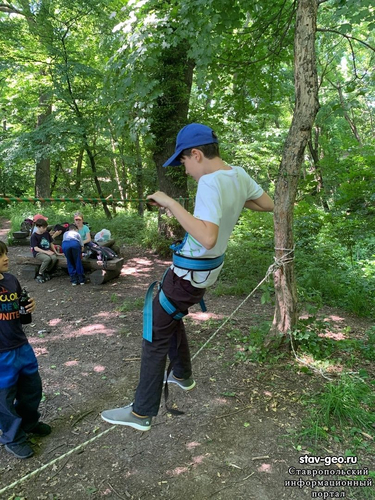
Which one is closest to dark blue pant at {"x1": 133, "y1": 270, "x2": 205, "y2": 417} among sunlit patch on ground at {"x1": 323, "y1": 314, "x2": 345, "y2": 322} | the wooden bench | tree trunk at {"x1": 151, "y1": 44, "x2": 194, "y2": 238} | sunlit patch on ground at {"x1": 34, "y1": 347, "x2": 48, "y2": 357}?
sunlit patch on ground at {"x1": 34, "y1": 347, "x2": 48, "y2": 357}

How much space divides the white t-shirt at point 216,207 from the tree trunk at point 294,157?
0.97 meters

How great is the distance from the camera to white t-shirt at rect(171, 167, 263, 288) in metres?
1.88

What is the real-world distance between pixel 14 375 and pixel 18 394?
0.24 meters

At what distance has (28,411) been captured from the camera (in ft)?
8.28

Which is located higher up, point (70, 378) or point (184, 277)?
point (184, 277)

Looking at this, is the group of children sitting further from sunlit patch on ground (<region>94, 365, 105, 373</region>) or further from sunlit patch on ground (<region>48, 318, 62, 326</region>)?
sunlit patch on ground (<region>94, 365, 105, 373</region>)

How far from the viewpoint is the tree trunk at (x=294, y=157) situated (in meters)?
2.91

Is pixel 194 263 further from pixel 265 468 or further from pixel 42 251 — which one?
pixel 42 251

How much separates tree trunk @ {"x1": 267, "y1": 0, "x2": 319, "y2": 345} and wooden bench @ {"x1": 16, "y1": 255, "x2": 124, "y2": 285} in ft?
13.1

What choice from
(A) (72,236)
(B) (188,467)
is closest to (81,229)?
(A) (72,236)

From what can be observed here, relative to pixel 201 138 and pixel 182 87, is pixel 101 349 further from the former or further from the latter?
pixel 182 87

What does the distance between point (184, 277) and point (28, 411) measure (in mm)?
1621

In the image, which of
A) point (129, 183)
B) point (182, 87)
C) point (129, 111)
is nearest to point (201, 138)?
point (129, 111)

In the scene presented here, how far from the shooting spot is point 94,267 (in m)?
6.74
